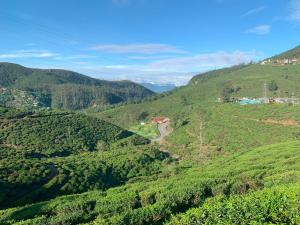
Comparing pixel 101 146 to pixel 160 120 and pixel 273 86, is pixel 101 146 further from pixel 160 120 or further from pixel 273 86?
pixel 273 86

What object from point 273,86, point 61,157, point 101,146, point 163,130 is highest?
point 273,86

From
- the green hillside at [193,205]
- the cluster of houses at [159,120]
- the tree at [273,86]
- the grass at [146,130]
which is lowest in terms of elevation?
the grass at [146,130]

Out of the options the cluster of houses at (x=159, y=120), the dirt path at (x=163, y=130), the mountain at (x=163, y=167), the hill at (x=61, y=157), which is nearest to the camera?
the mountain at (x=163, y=167)

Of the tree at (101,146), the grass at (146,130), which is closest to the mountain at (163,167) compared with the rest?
the tree at (101,146)

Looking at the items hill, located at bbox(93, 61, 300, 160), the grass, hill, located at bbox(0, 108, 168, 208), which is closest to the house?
the grass

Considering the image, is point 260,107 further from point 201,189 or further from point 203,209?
point 203,209

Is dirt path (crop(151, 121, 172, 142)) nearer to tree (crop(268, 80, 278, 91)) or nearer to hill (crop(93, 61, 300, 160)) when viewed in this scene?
hill (crop(93, 61, 300, 160))

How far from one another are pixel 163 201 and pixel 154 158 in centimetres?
4229


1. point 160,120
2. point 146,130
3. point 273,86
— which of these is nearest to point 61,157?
point 146,130

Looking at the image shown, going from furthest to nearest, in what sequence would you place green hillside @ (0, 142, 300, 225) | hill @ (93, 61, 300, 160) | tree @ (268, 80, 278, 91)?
tree @ (268, 80, 278, 91) → hill @ (93, 61, 300, 160) → green hillside @ (0, 142, 300, 225)

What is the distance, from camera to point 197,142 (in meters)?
86.4

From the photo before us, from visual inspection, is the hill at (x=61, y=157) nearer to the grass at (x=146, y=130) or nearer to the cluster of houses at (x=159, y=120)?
the grass at (x=146, y=130)

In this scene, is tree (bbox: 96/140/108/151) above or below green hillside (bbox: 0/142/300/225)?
below

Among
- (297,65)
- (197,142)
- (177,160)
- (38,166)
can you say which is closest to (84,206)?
(38,166)
